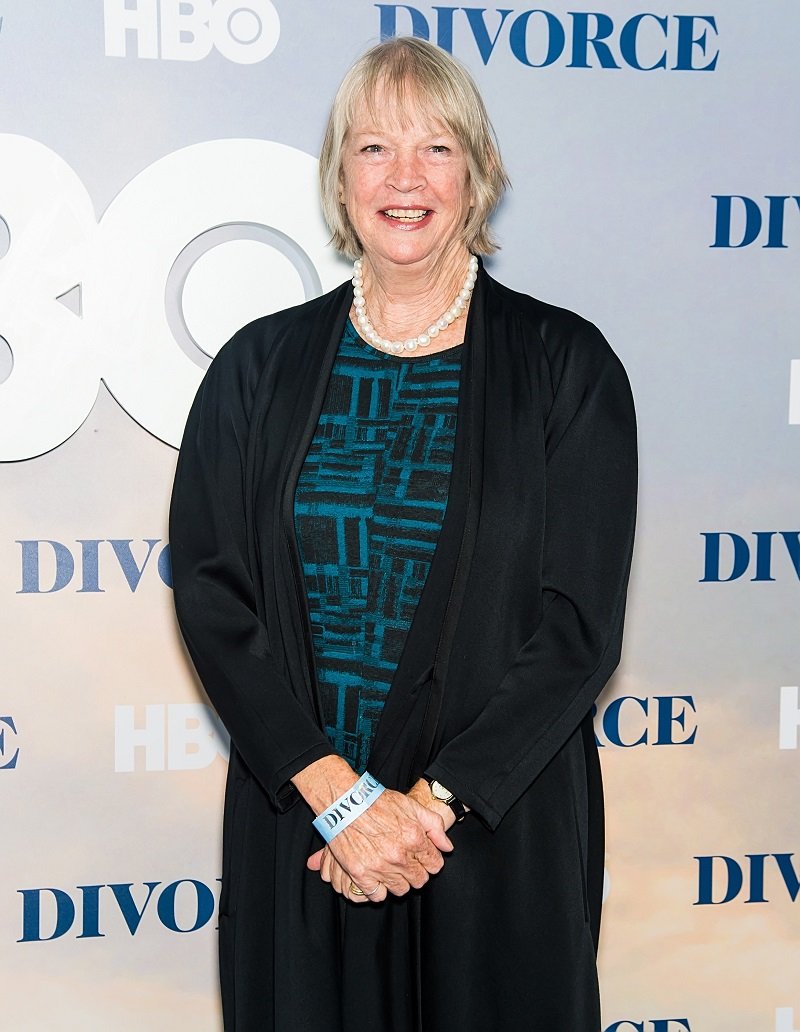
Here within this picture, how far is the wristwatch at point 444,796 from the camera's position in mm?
1422

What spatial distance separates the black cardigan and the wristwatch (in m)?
0.02

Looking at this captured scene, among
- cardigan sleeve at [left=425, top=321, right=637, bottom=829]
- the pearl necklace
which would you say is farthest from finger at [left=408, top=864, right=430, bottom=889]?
the pearl necklace

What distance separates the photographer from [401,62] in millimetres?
1500

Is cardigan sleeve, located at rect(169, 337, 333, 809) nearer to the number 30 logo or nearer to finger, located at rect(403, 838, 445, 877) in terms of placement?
finger, located at rect(403, 838, 445, 877)

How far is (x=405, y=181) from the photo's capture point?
59.2 inches

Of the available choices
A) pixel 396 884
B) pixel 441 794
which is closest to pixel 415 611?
pixel 441 794

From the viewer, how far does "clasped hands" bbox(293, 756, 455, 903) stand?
1.40 m

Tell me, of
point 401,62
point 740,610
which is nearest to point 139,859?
point 740,610

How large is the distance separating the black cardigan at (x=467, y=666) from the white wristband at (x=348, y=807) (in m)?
0.04

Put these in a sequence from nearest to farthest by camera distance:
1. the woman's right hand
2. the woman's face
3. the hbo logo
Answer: the woman's right hand → the woman's face → the hbo logo

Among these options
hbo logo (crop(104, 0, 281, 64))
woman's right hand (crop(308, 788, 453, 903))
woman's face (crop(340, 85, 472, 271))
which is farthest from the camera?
hbo logo (crop(104, 0, 281, 64))

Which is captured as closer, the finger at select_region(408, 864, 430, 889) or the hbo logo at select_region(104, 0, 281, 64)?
the finger at select_region(408, 864, 430, 889)

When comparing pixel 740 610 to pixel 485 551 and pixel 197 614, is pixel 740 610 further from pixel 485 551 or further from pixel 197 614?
pixel 197 614

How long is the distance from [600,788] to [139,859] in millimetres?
937
